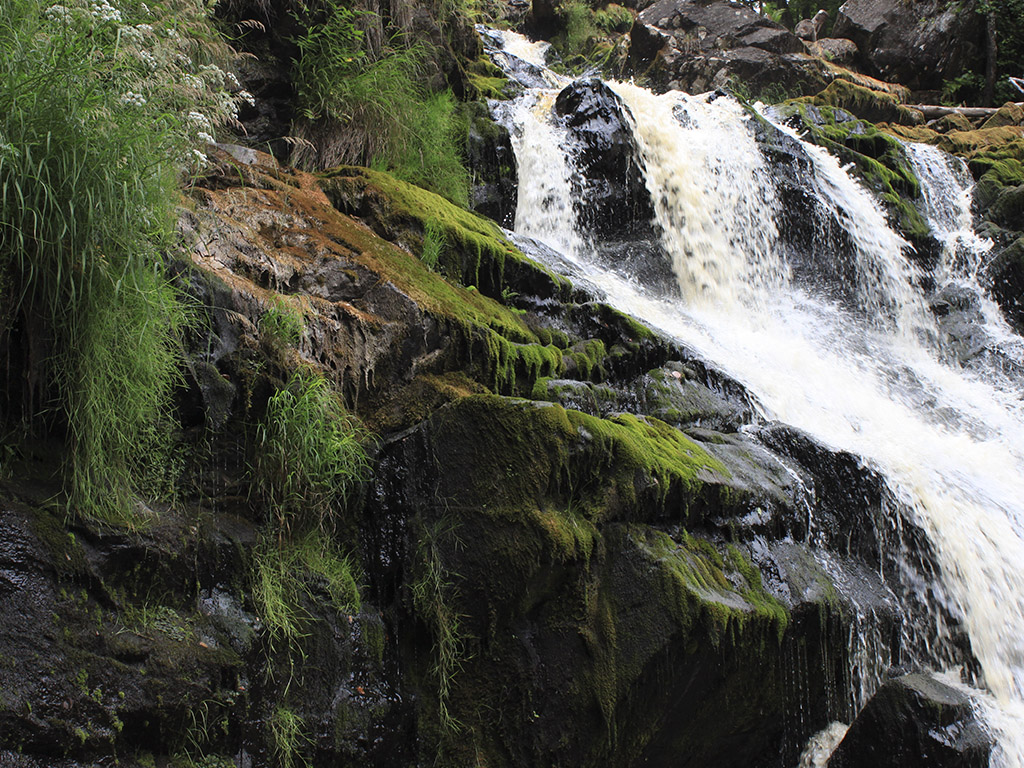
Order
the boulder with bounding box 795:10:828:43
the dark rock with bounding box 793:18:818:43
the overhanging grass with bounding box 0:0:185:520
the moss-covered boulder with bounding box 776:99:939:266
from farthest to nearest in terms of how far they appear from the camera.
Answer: the boulder with bounding box 795:10:828:43, the dark rock with bounding box 793:18:818:43, the moss-covered boulder with bounding box 776:99:939:266, the overhanging grass with bounding box 0:0:185:520

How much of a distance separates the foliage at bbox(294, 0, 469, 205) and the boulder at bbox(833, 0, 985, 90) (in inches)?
582

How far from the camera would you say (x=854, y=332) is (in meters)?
A: 8.83

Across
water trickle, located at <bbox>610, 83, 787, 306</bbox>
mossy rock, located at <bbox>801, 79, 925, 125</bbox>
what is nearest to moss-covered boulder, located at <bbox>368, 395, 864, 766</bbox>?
water trickle, located at <bbox>610, 83, 787, 306</bbox>

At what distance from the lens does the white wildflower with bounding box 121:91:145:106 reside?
10.1 ft

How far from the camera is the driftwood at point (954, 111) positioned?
15.0 m

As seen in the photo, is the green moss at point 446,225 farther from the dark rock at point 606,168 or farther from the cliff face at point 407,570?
the dark rock at point 606,168

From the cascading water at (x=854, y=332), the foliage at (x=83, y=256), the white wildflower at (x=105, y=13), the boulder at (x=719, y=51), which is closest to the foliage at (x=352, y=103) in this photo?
the cascading water at (x=854, y=332)

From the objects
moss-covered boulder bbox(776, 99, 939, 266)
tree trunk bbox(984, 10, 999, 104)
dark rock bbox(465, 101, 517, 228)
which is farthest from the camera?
tree trunk bbox(984, 10, 999, 104)

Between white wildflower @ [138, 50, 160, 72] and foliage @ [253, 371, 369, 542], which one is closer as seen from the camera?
foliage @ [253, 371, 369, 542]

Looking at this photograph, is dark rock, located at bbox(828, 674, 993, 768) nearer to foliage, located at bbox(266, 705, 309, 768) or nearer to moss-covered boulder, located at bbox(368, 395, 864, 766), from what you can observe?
moss-covered boulder, located at bbox(368, 395, 864, 766)

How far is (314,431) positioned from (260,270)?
114 cm

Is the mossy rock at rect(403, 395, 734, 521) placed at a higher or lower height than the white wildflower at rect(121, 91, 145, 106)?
lower

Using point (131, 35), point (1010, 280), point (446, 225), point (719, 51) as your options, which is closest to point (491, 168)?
point (446, 225)

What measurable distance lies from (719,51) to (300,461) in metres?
16.7
